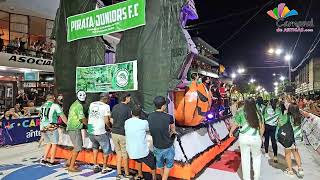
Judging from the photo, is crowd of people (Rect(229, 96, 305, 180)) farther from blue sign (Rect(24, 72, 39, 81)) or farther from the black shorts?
blue sign (Rect(24, 72, 39, 81))

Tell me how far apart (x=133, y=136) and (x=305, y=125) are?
28.9 ft

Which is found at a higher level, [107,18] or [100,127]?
[107,18]

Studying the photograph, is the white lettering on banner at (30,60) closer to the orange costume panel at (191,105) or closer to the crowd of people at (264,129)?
the orange costume panel at (191,105)

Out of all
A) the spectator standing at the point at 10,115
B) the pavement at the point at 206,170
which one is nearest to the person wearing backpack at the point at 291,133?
the pavement at the point at 206,170

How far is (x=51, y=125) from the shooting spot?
747 centimetres

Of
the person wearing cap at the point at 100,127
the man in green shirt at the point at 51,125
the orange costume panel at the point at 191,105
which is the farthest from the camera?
the man in green shirt at the point at 51,125

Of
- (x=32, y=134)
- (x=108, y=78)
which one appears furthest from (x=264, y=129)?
(x=32, y=134)

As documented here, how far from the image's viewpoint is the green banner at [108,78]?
6973 mm

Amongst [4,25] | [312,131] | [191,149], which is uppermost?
[4,25]

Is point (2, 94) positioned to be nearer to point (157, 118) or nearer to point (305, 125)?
point (157, 118)

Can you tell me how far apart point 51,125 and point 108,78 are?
6.60 ft

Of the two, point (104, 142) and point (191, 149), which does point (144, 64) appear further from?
point (191, 149)

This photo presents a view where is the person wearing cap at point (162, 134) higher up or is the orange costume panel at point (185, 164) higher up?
the person wearing cap at point (162, 134)

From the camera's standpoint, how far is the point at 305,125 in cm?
1137
